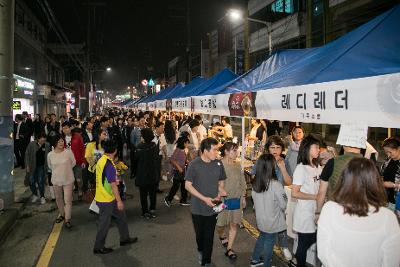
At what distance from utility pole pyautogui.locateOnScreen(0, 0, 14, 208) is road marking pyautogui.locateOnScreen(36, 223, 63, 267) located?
6.42 ft

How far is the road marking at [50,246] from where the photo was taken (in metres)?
5.88

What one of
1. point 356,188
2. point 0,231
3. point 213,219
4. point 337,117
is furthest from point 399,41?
point 0,231

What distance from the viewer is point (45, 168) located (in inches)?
368

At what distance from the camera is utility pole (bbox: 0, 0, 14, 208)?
8.84 meters

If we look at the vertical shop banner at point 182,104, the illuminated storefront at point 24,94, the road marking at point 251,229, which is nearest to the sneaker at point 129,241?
the road marking at point 251,229

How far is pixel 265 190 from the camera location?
507cm

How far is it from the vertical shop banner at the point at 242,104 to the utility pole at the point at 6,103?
5.18 meters

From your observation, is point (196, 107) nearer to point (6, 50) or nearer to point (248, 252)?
point (6, 50)

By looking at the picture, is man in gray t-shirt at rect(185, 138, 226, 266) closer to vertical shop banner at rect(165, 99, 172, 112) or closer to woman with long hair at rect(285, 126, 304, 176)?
woman with long hair at rect(285, 126, 304, 176)

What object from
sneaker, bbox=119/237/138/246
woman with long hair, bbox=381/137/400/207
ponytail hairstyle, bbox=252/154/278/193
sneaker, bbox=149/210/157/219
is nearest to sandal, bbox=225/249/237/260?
ponytail hairstyle, bbox=252/154/278/193

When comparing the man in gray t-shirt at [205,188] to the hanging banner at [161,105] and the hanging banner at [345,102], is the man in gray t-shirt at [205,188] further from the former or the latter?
the hanging banner at [161,105]

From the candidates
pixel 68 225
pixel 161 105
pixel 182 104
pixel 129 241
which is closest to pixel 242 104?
pixel 129 241

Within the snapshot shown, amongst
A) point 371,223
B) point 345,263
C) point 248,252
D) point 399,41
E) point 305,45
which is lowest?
point 248,252

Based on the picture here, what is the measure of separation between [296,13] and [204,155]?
87.4 feet
